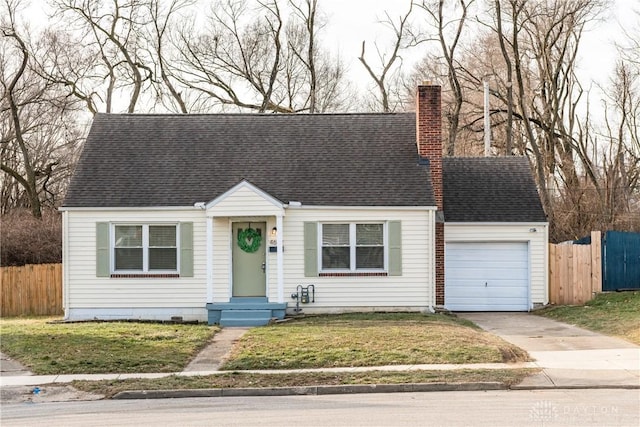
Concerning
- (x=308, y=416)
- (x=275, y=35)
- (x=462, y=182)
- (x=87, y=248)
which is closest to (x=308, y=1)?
(x=275, y=35)

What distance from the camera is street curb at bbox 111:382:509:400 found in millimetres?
13211

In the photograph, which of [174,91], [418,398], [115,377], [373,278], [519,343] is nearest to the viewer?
[418,398]

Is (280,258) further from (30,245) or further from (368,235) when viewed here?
(30,245)

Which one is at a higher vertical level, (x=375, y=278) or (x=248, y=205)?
(x=248, y=205)

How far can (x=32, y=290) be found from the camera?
1128 inches

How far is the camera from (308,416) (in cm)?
1109

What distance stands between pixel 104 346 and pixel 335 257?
7.53 m

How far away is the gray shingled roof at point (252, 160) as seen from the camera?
76.9ft

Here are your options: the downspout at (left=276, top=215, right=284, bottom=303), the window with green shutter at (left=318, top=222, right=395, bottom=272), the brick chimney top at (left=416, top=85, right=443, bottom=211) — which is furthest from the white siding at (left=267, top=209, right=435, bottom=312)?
the brick chimney top at (left=416, top=85, right=443, bottom=211)

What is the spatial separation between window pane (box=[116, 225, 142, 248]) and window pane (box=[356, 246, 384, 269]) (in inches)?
228

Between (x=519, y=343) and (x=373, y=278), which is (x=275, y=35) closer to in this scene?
(x=373, y=278)

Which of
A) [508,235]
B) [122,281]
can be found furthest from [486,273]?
[122,281]

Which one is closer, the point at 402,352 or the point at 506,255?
the point at 402,352

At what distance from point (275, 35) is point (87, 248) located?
23430 mm
